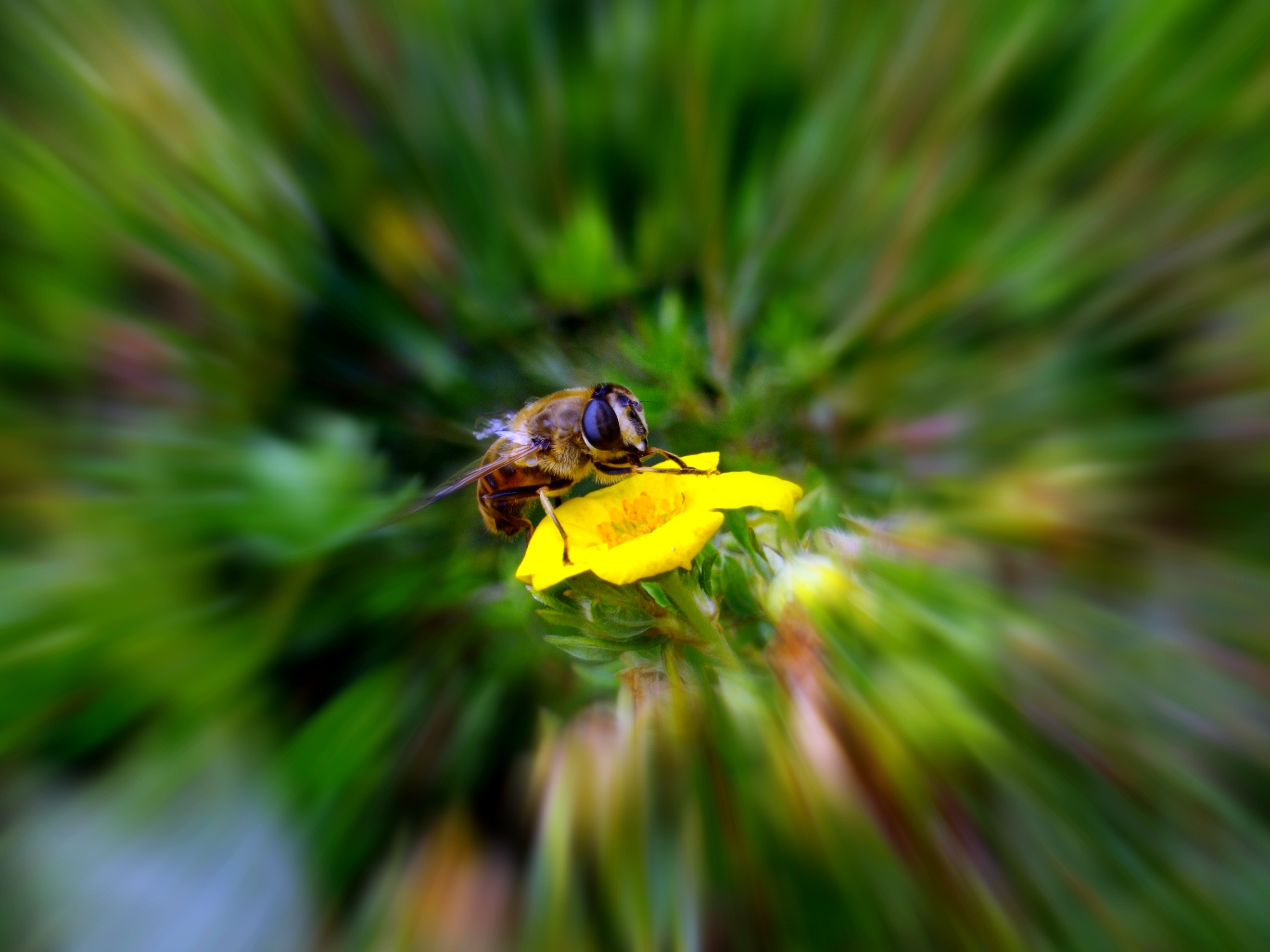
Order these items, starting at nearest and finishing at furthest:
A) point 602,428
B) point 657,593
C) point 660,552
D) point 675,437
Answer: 1. point 660,552
2. point 657,593
3. point 602,428
4. point 675,437

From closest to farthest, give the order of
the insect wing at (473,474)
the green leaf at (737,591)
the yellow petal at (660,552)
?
1. the yellow petal at (660,552)
2. the green leaf at (737,591)
3. the insect wing at (473,474)

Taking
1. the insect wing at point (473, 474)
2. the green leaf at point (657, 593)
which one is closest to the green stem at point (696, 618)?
the green leaf at point (657, 593)

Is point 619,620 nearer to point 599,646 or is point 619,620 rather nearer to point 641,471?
point 599,646

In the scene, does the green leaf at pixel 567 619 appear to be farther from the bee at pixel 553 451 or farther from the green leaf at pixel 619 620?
the bee at pixel 553 451

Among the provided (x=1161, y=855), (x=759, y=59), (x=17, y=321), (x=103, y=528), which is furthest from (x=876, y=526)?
(x=17, y=321)

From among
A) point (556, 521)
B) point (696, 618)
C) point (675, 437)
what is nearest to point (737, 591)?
point (696, 618)

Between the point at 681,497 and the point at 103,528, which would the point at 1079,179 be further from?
the point at 103,528

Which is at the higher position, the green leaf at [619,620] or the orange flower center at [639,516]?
the orange flower center at [639,516]
